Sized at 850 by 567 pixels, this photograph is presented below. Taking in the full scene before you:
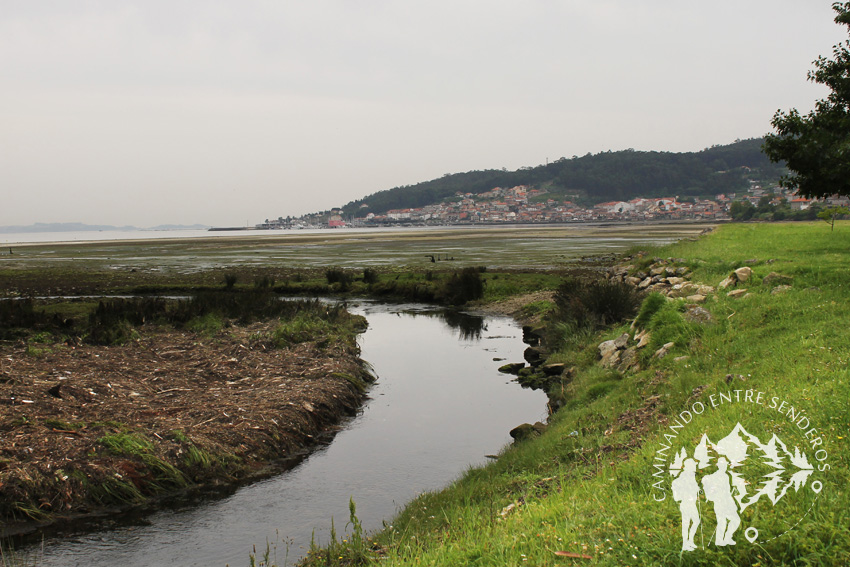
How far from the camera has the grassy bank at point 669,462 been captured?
3922 mm

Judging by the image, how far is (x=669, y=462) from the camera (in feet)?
17.7

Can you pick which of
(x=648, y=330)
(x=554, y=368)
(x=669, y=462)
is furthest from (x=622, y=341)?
(x=669, y=462)

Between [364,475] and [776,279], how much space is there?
9129mm

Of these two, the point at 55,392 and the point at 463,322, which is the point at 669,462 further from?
the point at 463,322

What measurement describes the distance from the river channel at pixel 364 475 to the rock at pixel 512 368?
36 centimetres

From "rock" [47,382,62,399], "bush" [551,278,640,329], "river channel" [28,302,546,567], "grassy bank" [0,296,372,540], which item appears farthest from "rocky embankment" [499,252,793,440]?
"rock" [47,382,62,399]

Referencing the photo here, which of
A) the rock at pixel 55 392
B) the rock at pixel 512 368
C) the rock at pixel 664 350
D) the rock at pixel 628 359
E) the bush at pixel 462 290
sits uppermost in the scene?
the rock at pixel 55 392

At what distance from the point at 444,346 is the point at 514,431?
406 inches

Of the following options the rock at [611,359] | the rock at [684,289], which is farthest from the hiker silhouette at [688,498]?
the rock at [684,289]

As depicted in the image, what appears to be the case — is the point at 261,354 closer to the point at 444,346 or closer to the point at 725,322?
the point at 444,346

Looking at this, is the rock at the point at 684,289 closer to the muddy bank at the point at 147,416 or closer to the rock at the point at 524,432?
the rock at the point at 524,432

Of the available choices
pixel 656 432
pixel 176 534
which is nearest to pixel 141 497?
pixel 176 534

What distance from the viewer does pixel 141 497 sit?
28.5 feet

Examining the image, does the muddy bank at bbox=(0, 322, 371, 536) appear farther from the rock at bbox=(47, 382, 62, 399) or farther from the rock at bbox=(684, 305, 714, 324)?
the rock at bbox=(684, 305, 714, 324)
